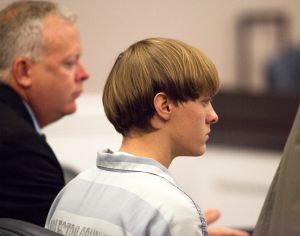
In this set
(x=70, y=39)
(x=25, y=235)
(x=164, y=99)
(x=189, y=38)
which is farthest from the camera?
(x=189, y=38)

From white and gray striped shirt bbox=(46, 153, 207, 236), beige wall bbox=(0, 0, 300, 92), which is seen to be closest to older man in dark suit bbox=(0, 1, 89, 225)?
white and gray striped shirt bbox=(46, 153, 207, 236)

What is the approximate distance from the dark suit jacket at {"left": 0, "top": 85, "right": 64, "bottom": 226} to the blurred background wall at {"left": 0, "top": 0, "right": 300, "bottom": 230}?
1.32 m

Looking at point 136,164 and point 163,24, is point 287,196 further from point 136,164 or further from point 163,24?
point 163,24

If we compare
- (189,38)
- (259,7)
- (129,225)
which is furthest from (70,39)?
(259,7)

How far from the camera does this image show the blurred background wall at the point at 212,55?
10.2 ft

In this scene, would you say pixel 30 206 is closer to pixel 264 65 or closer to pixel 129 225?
pixel 129 225

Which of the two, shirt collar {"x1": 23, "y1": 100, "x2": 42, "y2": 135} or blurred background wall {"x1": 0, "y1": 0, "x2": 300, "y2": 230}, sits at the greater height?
shirt collar {"x1": 23, "y1": 100, "x2": 42, "y2": 135}

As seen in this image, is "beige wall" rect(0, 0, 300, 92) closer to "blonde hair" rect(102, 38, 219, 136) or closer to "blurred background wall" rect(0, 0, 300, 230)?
"blurred background wall" rect(0, 0, 300, 230)

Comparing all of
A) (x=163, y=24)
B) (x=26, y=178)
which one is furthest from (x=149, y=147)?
(x=163, y=24)

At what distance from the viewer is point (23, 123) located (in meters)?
1.70

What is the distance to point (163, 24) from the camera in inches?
171

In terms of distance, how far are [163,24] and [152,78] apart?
312 centimetres

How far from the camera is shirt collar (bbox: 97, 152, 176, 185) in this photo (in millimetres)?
1229

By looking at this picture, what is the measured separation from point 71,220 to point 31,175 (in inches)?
14.7
